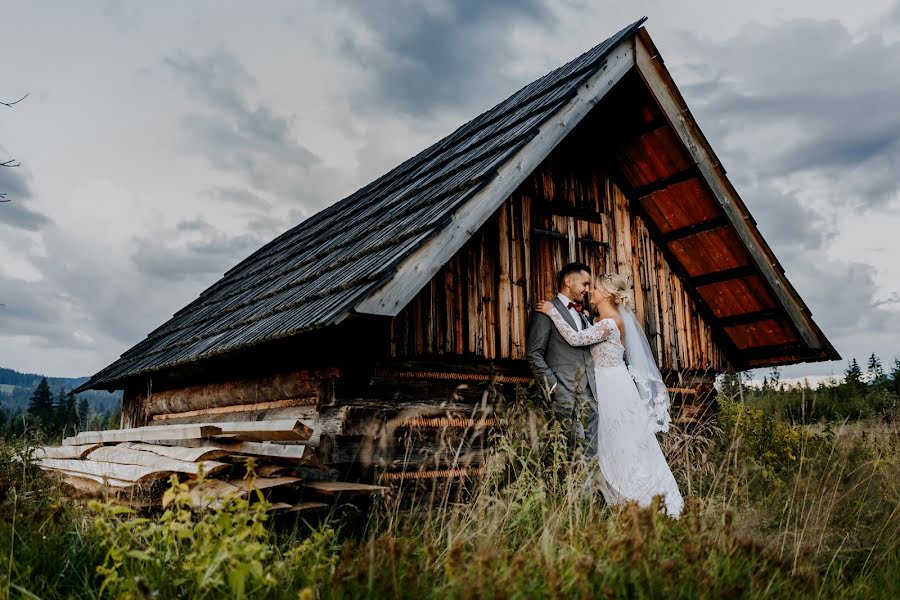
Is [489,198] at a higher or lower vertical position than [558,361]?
higher

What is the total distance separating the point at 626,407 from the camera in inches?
A: 255

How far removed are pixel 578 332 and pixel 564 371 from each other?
1.27ft

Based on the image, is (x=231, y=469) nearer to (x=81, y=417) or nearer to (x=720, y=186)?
(x=720, y=186)

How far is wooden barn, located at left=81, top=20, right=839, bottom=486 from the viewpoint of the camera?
219 inches

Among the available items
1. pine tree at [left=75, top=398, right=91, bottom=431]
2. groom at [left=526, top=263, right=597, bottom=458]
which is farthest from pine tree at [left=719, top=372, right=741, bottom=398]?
pine tree at [left=75, top=398, right=91, bottom=431]

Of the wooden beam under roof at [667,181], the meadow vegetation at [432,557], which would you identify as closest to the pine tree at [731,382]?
the wooden beam under roof at [667,181]

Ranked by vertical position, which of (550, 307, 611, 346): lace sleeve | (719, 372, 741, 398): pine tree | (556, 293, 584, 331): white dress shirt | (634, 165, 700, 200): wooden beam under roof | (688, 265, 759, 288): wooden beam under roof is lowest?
(719, 372, 741, 398): pine tree

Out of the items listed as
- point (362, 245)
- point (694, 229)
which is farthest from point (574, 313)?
point (694, 229)

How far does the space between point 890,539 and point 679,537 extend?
8.06 ft

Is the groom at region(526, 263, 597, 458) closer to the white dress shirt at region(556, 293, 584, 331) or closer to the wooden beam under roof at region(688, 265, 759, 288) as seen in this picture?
the white dress shirt at region(556, 293, 584, 331)

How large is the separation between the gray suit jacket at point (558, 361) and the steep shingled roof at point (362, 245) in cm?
157

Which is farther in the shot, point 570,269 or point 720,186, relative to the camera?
point 720,186

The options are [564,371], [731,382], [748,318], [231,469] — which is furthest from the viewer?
[731,382]

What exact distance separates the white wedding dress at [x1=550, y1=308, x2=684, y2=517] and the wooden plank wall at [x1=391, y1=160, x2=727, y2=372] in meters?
0.59
